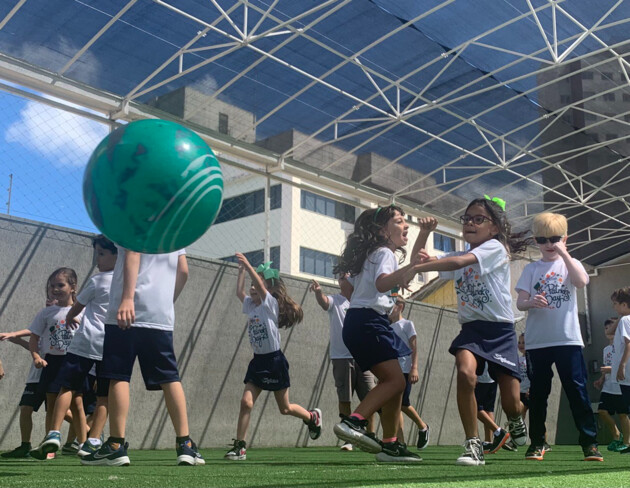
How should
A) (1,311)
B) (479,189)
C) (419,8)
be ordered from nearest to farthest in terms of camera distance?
(1,311) < (419,8) < (479,189)

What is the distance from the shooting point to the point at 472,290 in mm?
4434

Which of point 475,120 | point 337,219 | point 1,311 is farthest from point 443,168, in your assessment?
point 1,311

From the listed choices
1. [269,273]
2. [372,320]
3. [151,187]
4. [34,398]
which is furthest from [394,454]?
[269,273]

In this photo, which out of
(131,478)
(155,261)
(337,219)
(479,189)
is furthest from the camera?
(479,189)

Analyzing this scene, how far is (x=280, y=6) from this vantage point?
955cm

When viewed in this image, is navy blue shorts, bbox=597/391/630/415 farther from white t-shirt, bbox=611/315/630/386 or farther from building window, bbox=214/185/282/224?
building window, bbox=214/185/282/224

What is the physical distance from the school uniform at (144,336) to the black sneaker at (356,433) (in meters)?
0.96

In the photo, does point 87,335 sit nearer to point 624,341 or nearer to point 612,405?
point 624,341

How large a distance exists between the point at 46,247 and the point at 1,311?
2.54 ft

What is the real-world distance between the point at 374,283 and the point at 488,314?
0.73m

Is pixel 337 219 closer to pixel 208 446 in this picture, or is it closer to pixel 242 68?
pixel 242 68

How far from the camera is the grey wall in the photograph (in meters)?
6.75

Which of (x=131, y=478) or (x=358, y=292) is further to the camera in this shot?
(x=358, y=292)

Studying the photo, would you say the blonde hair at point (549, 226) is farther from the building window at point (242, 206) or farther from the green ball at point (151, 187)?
the building window at point (242, 206)
